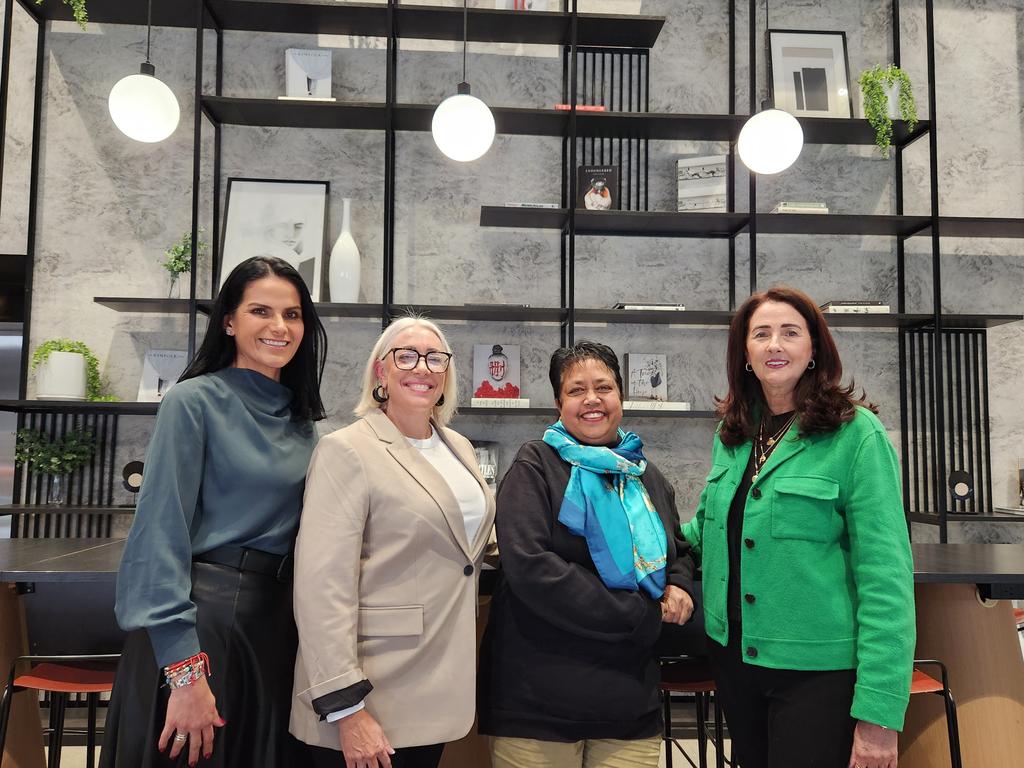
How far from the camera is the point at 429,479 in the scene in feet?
5.63

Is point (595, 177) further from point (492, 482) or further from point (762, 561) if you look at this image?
point (762, 561)

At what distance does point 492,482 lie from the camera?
3873 mm

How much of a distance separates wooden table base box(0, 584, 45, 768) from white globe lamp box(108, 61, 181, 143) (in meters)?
1.99

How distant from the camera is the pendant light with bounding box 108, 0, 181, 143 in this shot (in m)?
3.20

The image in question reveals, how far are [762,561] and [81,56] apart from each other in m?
4.45

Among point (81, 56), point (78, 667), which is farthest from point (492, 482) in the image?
point (81, 56)

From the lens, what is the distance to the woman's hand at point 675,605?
176cm

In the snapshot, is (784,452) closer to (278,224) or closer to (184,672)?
(184,672)

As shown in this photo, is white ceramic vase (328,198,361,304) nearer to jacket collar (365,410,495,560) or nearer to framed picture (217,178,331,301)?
framed picture (217,178,331,301)

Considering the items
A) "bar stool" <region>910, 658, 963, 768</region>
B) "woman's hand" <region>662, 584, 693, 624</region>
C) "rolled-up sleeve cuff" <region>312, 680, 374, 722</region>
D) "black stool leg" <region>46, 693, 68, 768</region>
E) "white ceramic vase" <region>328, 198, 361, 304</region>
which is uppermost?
"white ceramic vase" <region>328, 198, 361, 304</region>

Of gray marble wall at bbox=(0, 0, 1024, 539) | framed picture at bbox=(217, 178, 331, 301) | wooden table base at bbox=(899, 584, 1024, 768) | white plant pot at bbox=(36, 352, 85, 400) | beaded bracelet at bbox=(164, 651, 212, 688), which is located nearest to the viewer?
beaded bracelet at bbox=(164, 651, 212, 688)

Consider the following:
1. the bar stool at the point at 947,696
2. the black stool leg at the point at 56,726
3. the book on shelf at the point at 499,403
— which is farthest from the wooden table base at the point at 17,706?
the bar stool at the point at 947,696

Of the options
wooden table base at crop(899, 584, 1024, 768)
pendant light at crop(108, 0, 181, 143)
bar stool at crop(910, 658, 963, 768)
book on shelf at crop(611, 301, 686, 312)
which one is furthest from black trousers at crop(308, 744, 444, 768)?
pendant light at crop(108, 0, 181, 143)

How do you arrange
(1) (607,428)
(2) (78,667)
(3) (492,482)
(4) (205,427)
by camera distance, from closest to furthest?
(4) (205,427) → (1) (607,428) → (2) (78,667) → (3) (492,482)
